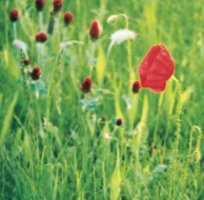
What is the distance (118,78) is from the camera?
2523mm

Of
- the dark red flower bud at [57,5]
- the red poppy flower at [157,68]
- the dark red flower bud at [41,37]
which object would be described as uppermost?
the dark red flower bud at [57,5]

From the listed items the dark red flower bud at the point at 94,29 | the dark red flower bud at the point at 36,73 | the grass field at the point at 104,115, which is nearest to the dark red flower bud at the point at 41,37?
the grass field at the point at 104,115

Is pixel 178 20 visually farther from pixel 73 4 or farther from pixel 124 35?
pixel 124 35

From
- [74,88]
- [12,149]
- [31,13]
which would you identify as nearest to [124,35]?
[74,88]

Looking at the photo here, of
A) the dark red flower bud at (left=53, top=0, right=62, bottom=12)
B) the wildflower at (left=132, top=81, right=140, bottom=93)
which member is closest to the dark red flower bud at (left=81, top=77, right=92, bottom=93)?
the wildflower at (left=132, top=81, right=140, bottom=93)

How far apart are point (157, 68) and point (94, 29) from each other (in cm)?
71

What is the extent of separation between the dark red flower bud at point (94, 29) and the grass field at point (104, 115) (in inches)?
1.7

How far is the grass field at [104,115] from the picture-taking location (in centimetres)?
177

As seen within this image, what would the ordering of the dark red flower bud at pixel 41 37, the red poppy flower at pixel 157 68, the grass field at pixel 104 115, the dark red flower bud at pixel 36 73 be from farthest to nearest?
the dark red flower bud at pixel 41 37
the dark red flower bud at pixel 36 73
the grass field at pixel 104 115
the red poppy flower at pixel 157 68

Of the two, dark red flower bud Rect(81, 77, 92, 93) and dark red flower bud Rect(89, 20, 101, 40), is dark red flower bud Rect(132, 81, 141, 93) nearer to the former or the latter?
dark red flower bud Rect(81, 77, 92, 93)

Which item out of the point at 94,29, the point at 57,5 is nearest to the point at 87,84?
the point at 94,29

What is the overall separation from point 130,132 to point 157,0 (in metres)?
1.30

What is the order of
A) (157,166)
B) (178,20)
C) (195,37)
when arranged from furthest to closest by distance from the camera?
1. (178,20)
2. (195,37)
3. (157,166)

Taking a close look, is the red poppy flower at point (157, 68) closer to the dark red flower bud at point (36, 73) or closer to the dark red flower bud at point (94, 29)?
the dark red flower bud at point (36, 73)
